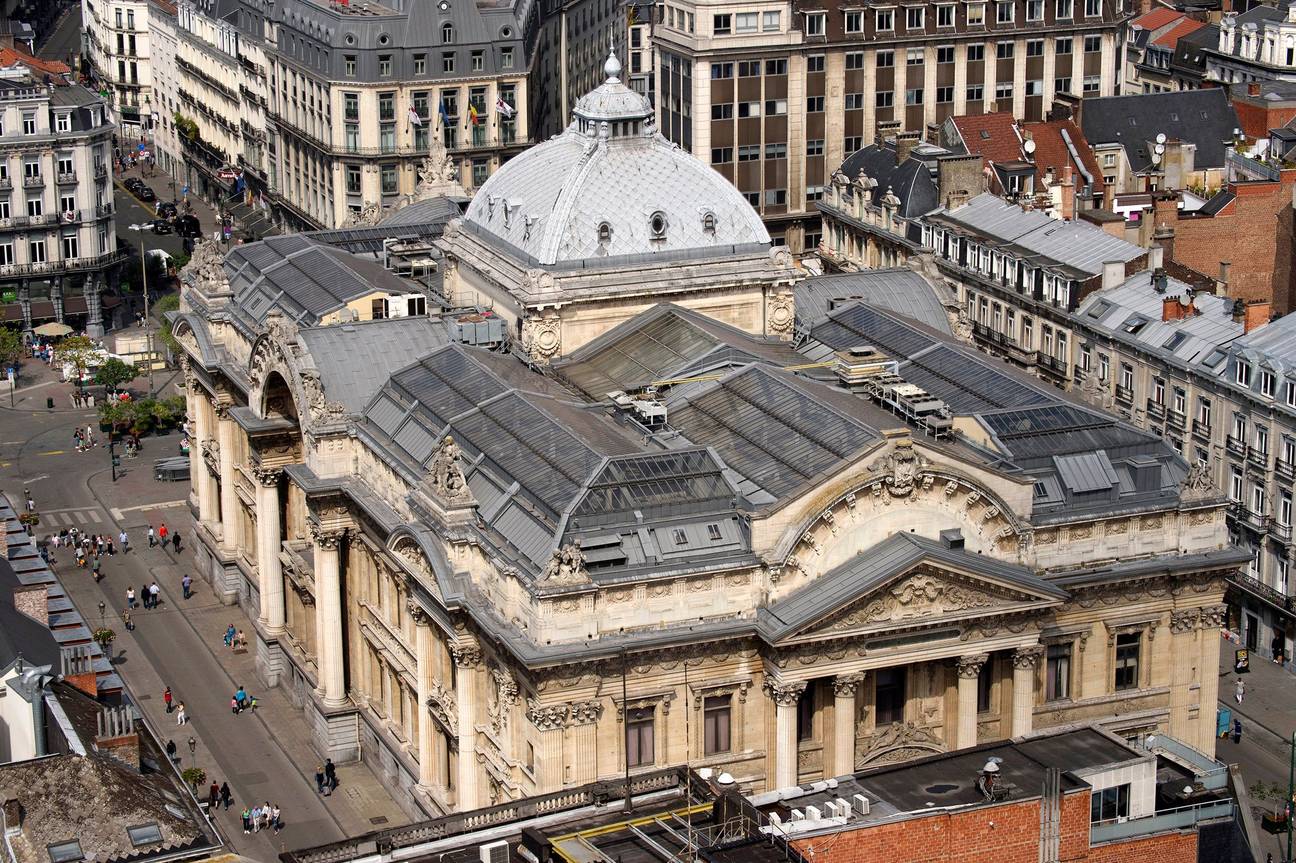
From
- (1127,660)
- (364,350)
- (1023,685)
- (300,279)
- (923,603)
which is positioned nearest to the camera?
(923,603)

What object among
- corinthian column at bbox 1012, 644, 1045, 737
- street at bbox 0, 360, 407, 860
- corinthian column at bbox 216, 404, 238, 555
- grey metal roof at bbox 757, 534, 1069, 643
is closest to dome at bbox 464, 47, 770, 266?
corinthian column at bbox 216, 404, 238, 555

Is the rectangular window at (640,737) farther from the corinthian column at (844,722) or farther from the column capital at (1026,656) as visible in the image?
the column capital at (1026,656)

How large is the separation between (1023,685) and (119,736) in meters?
46.9

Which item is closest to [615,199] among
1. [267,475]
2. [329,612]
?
[267,475]

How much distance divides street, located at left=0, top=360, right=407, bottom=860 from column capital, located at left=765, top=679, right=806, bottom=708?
28809mm

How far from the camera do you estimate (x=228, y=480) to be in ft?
575

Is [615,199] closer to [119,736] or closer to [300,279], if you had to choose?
[300,279]

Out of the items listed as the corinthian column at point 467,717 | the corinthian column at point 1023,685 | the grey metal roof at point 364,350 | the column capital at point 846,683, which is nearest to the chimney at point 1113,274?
the grey metal roof at point 364,350

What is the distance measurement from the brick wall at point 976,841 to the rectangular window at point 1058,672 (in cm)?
3921

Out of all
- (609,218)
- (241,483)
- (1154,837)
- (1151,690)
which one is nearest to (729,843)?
(1154,837)

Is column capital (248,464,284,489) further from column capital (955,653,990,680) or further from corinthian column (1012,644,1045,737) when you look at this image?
corinthian column (1012,644,1045,737)

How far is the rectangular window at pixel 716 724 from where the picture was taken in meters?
125

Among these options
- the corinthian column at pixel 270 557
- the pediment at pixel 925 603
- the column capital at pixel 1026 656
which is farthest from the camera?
the corinthian column at pixel 270 557

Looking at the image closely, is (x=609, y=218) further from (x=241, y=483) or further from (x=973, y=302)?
(x=973, y=302)
